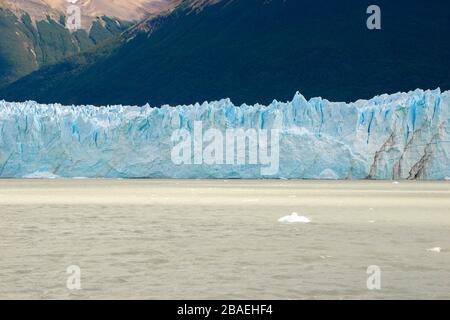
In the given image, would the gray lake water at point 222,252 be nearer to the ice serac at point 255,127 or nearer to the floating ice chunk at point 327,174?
the ice serac at point 255,127

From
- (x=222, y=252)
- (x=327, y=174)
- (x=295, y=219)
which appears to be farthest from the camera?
(x=327, y=174)

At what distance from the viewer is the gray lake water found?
1153 centimetres

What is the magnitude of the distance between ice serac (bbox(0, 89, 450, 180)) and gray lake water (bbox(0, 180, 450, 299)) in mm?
18292

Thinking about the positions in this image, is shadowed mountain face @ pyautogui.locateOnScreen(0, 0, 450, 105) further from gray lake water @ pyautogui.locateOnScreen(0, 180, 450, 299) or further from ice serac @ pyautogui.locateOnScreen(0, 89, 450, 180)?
gray lake water @ pyautogui.locateOnScreen(0, 180, 450, 299)

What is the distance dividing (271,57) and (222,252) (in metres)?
94.1

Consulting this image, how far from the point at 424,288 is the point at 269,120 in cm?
3650

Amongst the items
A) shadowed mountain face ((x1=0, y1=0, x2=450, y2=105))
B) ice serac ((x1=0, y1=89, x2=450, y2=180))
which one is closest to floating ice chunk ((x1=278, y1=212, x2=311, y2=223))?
ice serac ((x1=0, y1=89, x2=450, y2=180))

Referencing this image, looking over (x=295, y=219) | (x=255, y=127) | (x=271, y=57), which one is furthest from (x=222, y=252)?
(x=271, y=57)

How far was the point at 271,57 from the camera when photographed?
10812 cm

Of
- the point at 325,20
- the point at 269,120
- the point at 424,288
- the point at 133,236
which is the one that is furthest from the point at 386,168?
the point at 325,20

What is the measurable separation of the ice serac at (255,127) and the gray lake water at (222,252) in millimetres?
18292

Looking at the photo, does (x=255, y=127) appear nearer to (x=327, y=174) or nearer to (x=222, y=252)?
(x=327, y=174)
